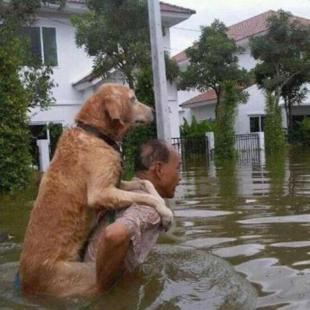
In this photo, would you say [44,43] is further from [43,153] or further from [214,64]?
[214,64]

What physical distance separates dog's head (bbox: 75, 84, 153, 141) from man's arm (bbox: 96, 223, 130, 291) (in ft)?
2.95

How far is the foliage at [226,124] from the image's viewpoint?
24.8 metres

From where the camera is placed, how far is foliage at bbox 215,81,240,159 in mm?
24812

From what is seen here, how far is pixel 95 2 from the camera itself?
21.2m

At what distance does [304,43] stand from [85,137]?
2844cm

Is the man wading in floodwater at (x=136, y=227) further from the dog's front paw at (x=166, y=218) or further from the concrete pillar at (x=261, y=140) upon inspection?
the concrete pillar at (x=261, y=140)

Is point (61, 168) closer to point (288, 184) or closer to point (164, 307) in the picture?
point (164, 307)

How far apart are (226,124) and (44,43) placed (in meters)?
8.35

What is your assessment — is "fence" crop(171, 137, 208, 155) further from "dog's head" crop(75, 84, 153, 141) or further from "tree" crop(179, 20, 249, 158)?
"dog's head" crop(75, 84, 153, 141)

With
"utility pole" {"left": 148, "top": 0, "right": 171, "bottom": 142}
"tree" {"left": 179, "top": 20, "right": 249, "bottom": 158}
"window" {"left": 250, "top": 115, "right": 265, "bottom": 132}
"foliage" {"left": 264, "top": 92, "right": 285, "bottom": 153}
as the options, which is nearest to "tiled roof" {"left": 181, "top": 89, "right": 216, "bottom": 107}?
"window" {"left": 250, "top": 115, "right": 265, "bottom": 132}

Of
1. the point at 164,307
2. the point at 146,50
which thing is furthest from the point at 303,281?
Answer: the point at 146,50

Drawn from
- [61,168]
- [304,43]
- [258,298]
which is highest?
[304,43]

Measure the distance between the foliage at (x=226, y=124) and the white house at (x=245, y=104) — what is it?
5934mm

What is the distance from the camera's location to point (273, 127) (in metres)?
29.0
